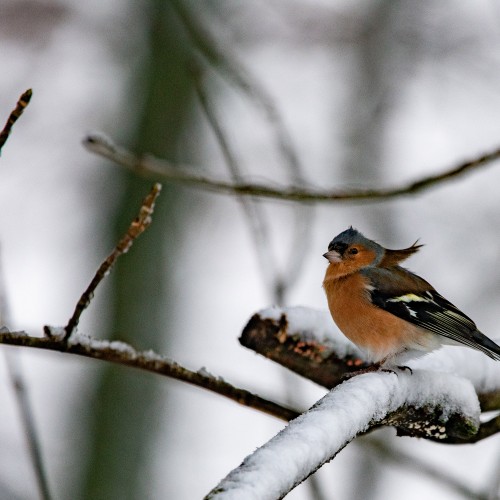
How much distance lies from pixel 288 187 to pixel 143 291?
556 cm

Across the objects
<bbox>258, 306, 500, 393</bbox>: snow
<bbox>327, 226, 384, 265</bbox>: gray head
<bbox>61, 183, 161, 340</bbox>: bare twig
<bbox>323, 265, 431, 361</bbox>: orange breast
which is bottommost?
<bbox>61, 183, 161, 340</bbox>: bare twig

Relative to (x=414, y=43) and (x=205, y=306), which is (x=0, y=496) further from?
(x=414, y=43)

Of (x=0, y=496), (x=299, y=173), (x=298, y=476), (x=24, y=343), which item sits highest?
(x=299, y=173)

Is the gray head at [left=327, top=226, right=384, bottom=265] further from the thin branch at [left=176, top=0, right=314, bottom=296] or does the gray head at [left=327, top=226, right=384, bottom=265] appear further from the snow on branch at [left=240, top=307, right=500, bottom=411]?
the snow on branch at [left=240, top=307, right=500, bottom=411]

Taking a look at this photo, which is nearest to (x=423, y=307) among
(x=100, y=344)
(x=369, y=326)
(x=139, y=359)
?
(x=369, y=326)

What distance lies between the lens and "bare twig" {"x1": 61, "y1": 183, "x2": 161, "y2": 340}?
1968 mm

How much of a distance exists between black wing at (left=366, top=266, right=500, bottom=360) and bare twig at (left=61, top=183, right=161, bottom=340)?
5.97ft

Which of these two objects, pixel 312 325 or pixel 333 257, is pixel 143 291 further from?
pixel 312 325

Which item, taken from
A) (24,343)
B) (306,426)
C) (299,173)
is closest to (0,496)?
(299,173)

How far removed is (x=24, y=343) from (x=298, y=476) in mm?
874

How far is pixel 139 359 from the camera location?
2475 millimetres

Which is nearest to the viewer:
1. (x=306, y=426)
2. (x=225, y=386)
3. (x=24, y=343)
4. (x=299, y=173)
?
(x=306, y=426)

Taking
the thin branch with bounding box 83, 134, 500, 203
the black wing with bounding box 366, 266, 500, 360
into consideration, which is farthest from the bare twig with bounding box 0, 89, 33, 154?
the black wing with bounding box 366, 266, 500, 360

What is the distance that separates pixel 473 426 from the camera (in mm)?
2660
